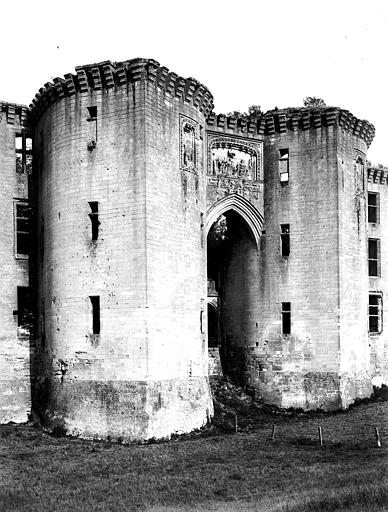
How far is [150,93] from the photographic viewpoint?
2361 cm

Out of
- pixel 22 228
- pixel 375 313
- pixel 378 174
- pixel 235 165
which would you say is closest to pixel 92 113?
pixel 22 228

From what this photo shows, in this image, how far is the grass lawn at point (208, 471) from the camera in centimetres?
1504

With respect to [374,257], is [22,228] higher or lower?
higher

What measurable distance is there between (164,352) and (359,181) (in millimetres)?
13639

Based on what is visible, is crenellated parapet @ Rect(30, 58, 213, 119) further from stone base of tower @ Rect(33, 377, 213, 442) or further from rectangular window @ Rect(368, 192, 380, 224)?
rectangular window @ Rect(368, 192, 380, 224)

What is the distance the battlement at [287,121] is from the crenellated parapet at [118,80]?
3.82 m

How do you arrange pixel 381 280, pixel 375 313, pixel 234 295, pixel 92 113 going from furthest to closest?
1. pixel 381 280
2. pixel 375 313
3. pixel 234 295
4. pixel 92 113

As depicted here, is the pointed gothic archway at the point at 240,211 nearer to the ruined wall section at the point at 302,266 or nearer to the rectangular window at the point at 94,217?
the ruined wall section at the point at 302,266

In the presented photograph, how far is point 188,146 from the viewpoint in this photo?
2556cm

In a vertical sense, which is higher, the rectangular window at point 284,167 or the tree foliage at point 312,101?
the tree foliage at point 312,101

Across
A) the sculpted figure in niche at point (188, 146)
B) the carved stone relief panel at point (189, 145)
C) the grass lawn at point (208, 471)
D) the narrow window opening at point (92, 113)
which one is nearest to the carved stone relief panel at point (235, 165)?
the carved stone relief panel at point (189, 145)

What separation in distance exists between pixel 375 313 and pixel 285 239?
861 cm

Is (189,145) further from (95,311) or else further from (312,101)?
(312,101)

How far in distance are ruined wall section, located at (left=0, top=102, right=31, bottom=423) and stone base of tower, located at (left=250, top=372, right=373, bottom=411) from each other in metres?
10.4
